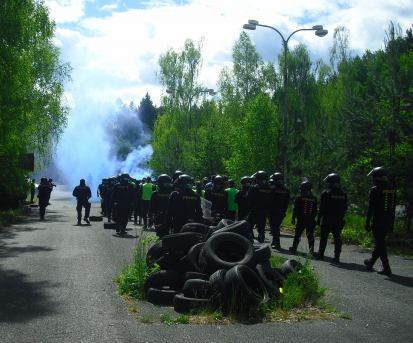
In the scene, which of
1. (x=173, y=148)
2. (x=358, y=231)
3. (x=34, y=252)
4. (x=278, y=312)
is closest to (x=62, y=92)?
(x=173, y=148)

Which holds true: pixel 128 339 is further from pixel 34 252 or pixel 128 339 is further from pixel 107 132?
pixel 107 132

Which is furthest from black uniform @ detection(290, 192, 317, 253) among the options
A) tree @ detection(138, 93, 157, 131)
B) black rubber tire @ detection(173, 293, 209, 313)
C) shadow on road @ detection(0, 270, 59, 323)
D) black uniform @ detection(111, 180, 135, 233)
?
tree @ detection(138, 93, 157, 131)

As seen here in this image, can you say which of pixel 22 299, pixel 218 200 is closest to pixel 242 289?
pixel 22 299

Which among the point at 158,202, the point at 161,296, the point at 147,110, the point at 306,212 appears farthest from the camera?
the point at 147,110

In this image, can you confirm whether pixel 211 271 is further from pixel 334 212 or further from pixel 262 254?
pixel 334 212

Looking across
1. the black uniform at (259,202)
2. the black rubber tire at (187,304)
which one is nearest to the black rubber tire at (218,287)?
the black rubber tire at (187,304)

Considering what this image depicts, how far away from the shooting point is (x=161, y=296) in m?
6.73

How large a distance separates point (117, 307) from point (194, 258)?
1.41 metres

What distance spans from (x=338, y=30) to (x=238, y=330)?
54026 mm

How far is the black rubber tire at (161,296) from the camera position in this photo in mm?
6715

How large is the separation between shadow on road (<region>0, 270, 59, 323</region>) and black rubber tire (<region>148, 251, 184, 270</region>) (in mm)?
1808

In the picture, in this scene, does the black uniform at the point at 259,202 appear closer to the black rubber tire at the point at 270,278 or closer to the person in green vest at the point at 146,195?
the black rubber tire at the point at 270,278

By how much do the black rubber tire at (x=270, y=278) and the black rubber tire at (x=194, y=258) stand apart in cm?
91

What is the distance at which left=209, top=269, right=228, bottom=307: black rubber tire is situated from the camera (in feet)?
19.6
